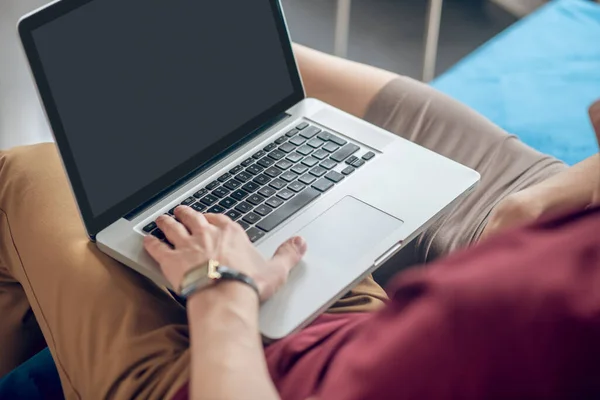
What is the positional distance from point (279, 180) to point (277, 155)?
0.15ft

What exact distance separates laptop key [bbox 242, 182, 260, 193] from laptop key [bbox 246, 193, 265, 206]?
10mm

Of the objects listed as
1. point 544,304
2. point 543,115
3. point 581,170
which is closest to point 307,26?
point 543,115

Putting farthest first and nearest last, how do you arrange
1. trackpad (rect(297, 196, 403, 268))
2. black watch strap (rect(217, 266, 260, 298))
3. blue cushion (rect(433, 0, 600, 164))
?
blue cushion (rect(433, 0, 600, 164)), trackpad (rect(297, 196, 403, 268)), black watch strap (rect(217, 266, 260, 298))

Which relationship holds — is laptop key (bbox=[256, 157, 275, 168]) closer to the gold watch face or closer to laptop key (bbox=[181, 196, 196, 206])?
laptop key (bbox=[181, 196, 196, 206])

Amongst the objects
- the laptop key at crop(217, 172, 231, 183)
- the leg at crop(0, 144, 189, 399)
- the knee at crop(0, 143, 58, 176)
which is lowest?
the leg at crop(0, 144, 189, 399)

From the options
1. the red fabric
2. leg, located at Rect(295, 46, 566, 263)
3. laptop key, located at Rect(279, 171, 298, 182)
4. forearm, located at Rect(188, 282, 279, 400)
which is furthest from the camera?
leg, located at Rect(295, 46, 566, 263)

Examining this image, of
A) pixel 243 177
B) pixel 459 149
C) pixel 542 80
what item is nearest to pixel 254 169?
pixel 243 177

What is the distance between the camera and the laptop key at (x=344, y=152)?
3.37ft

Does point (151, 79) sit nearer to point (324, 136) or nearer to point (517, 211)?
point (324, 136)

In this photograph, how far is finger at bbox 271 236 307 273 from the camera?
33.5 inches

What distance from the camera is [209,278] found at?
2.60 ft

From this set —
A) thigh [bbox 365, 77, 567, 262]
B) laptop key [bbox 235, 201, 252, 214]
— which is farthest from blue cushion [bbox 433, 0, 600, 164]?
laptop key [bbox 235, 201, 252, 214]

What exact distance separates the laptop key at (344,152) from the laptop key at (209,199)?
0.16 meters

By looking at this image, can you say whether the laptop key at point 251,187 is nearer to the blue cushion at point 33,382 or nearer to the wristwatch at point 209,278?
the wristwatch at point 209,278
